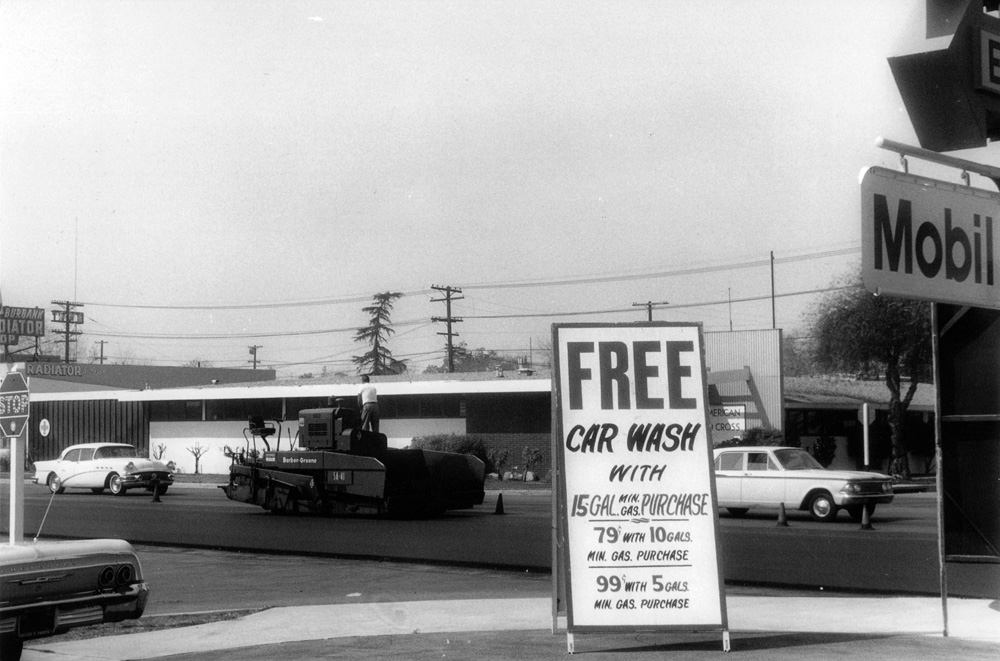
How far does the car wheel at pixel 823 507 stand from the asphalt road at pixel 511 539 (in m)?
0.36

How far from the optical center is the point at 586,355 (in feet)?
28.8

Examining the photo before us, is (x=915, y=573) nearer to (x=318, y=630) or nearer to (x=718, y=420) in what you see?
(x=318, y=630)

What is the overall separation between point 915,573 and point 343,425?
42.6 feet

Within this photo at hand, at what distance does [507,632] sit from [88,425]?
47.8m

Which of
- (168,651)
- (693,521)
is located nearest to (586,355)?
(693,521)

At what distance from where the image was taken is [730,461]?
22234mm

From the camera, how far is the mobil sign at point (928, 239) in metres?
7.65

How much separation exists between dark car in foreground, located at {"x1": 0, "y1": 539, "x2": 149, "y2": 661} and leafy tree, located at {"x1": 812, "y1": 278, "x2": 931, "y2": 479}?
123 feet

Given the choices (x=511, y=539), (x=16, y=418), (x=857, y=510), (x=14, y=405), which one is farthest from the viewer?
(x=857, y=510)

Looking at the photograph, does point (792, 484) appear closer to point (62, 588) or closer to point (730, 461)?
point (730, 461)

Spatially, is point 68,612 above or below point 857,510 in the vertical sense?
above

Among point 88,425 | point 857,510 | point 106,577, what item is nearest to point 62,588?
point 106,577

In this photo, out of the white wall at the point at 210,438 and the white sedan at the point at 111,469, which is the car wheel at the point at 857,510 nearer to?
the white sedan at the point at 111,469

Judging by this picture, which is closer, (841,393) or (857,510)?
(857,510)
